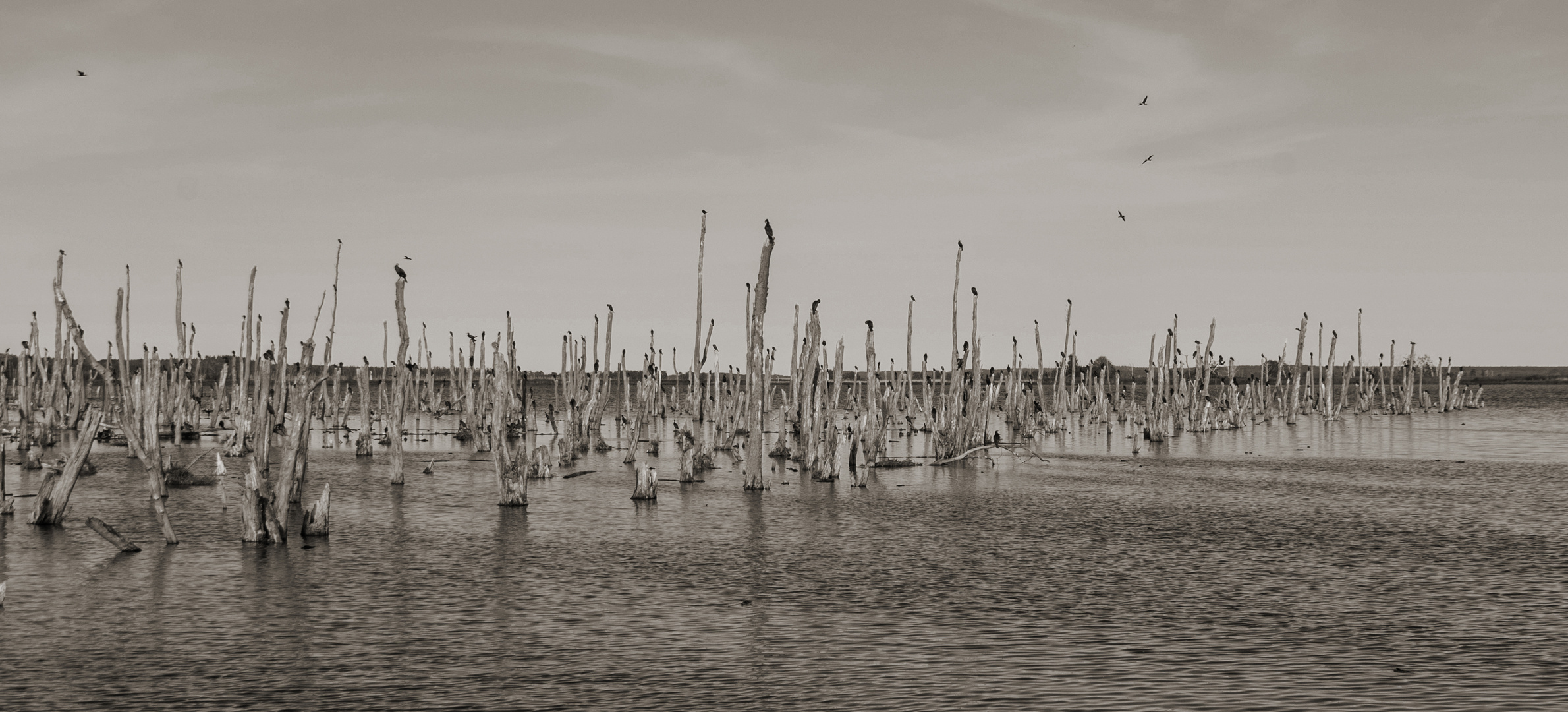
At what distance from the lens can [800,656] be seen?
9586mm

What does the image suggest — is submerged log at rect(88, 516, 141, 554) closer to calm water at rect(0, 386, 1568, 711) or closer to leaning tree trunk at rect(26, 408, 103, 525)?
calm water at rect(0, 386, 1568, 711)

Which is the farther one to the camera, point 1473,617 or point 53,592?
point 53,592

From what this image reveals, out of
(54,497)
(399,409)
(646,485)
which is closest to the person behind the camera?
(54,497)

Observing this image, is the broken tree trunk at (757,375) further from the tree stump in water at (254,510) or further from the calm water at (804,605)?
the tree stump in water at (254,510)

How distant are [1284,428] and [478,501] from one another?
3515 cm

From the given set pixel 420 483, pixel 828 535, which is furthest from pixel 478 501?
pixel 828 535

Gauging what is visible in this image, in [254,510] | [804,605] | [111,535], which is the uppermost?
[254,510]

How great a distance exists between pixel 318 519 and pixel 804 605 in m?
7.02

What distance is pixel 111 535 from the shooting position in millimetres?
13750

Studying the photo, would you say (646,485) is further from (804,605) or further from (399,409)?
(804,605)

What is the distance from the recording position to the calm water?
340 inches

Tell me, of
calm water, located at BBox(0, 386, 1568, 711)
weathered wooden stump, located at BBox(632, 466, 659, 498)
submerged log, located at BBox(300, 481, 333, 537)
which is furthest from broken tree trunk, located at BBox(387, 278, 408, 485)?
submerged log, located at BBox(300, 481, 333, 537)

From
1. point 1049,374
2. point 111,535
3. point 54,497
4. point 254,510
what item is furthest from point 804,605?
point 1049,374

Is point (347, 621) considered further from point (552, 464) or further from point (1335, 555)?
point (552, 464)
